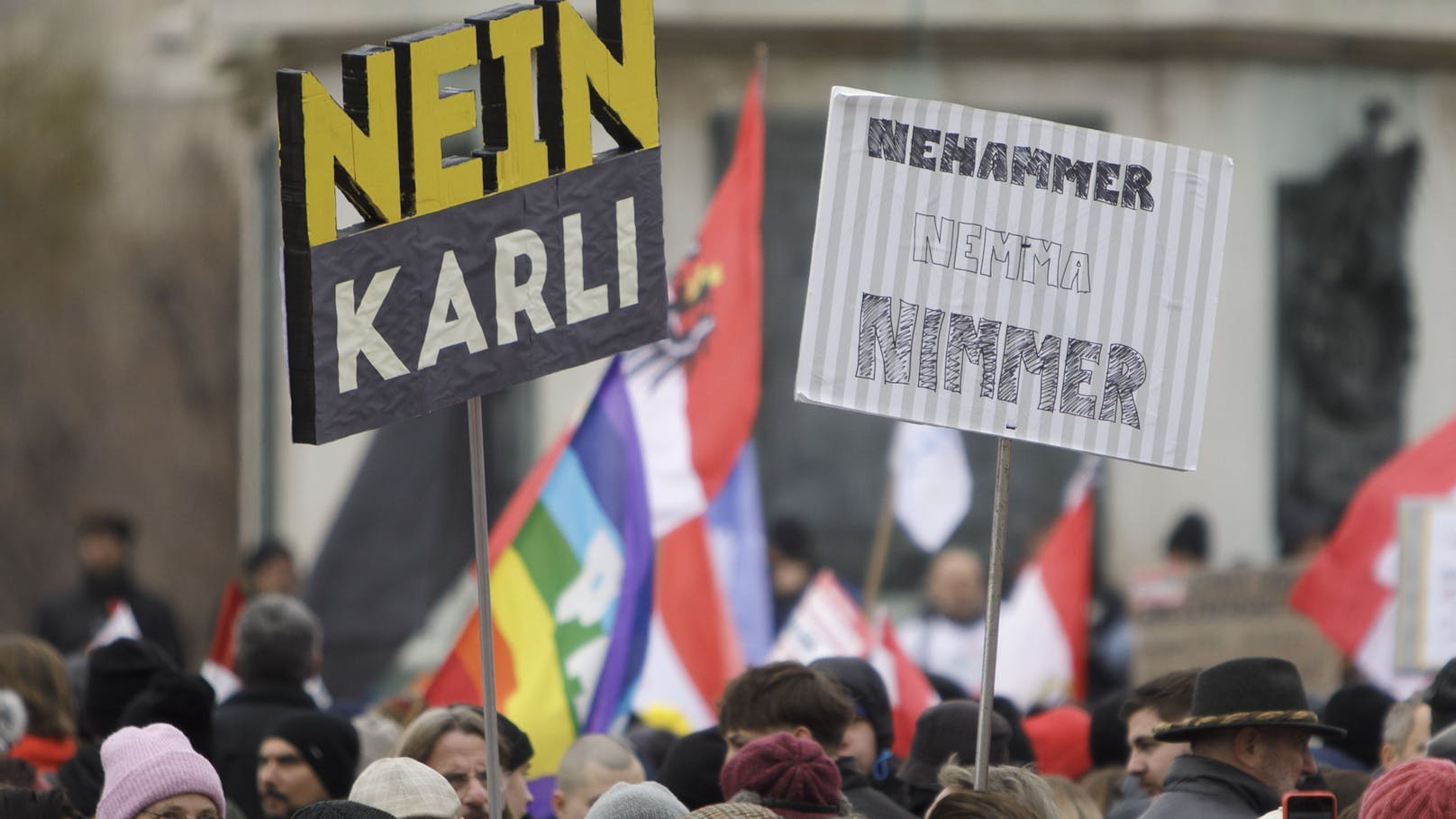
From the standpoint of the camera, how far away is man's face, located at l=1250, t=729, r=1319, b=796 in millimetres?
5691

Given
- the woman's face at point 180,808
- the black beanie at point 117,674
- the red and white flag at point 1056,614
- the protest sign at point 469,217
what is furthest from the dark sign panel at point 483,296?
the red and white flag at point 1056,614

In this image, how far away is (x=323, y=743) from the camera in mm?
6863

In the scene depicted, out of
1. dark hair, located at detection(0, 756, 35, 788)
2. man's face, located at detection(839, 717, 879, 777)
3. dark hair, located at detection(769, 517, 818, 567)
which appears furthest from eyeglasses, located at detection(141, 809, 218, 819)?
dark hair, located at detection(769, 517, 818, 567)

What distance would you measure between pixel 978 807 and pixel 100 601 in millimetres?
9059

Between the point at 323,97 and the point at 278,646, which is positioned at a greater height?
the point at 323,97

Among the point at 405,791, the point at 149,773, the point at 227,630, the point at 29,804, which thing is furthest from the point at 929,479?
the point at 29,804

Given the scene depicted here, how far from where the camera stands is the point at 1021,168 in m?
5.75

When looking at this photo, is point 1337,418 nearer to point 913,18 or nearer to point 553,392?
point 913,18

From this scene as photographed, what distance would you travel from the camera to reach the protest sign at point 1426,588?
9.57 m

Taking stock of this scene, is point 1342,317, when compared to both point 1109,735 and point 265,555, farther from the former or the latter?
point 1109,735

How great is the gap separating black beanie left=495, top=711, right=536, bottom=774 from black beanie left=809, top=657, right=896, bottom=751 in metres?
0.83

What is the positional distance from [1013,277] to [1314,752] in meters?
2.59

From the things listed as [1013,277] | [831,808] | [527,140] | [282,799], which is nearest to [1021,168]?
[1013,277]

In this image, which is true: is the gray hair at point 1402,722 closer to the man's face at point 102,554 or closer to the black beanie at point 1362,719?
the black beanie at point 1362,719
